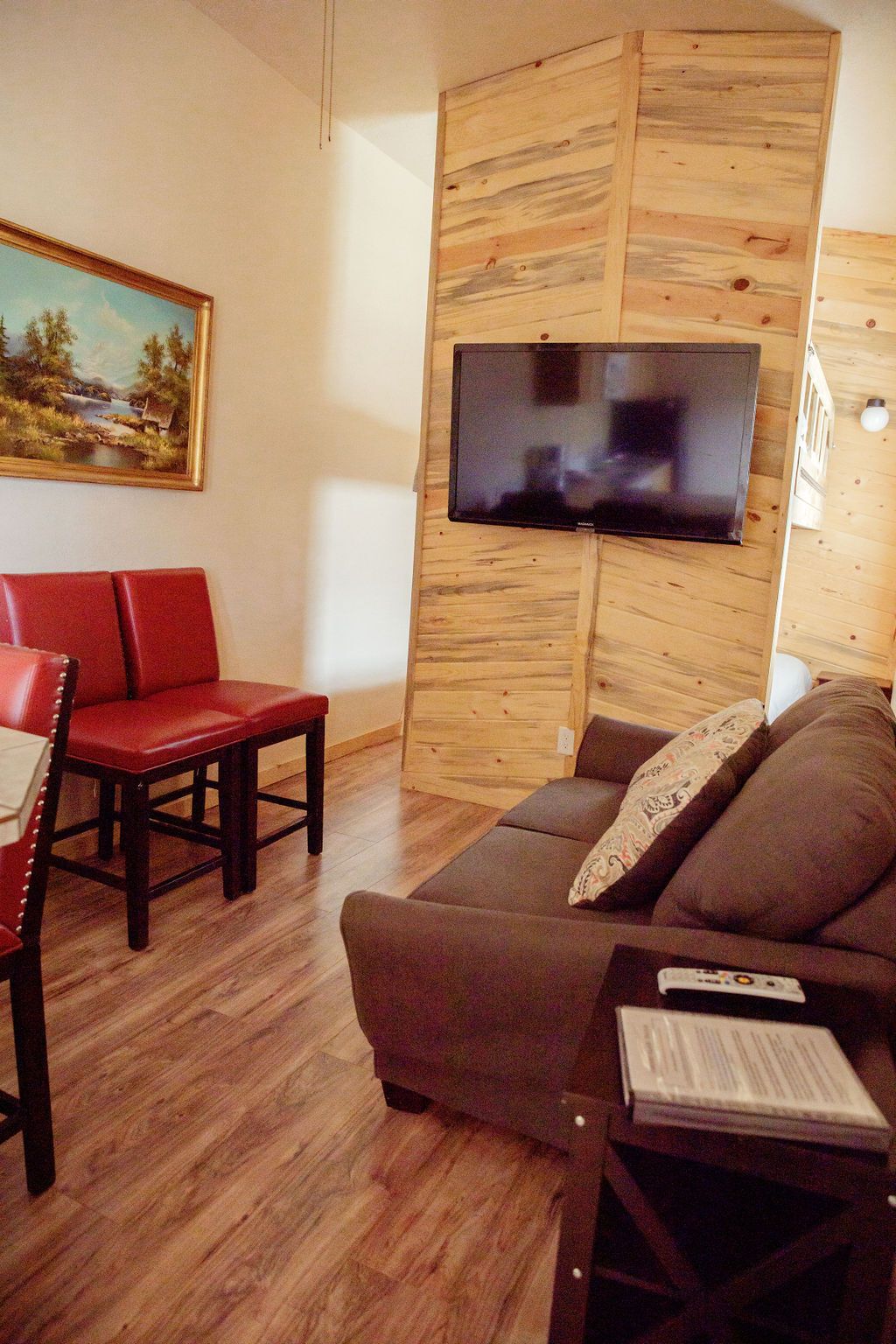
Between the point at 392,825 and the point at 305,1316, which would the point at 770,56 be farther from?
the point at 305,1316

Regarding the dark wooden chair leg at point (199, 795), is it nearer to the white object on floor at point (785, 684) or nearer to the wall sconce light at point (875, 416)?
the white object on floor at point (785, 684)

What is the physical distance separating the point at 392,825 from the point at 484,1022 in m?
2.01

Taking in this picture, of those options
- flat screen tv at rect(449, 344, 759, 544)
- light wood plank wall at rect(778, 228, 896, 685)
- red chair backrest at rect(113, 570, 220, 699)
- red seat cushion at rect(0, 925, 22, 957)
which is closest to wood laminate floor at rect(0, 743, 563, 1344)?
red seat cushion at rect(0, 925, 22, 957)

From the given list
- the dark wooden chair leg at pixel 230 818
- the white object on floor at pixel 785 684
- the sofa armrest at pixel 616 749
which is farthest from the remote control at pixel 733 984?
the white object on floor at pixel 785 684

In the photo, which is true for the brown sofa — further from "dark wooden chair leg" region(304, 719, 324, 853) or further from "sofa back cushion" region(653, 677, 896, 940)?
"dark wooden chair leg" region(304, 719, 324, 853)

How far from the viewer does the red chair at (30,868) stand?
55.6 inches

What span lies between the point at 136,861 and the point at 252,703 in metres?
0.67

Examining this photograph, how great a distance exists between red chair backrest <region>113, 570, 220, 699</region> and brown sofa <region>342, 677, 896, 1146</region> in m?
1.47

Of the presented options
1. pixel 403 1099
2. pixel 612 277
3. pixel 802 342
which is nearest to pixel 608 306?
pixel 612 277

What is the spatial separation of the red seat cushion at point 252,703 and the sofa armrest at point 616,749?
3.10ft

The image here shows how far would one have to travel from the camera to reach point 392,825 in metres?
3.49

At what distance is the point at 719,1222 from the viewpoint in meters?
1.11

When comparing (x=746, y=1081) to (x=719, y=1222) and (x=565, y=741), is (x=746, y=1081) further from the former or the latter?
(x=565, y=741)

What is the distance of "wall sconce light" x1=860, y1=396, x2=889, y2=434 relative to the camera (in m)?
4.79
